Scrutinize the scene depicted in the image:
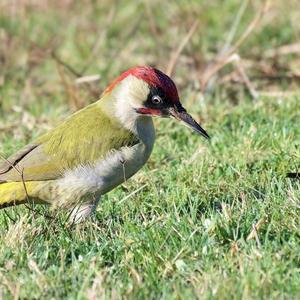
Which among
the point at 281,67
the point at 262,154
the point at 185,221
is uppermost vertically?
the point at 185,221

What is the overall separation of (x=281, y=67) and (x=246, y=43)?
789 millimetres

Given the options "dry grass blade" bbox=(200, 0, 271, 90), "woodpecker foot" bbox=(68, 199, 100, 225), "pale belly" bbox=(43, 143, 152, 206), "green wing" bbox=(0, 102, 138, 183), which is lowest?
"dry grass blade" bbox=(200, 0, 271, 90)

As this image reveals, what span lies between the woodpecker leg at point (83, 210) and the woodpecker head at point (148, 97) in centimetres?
44

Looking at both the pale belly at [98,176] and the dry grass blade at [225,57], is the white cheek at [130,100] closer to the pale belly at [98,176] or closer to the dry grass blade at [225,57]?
the pale belly at [98,176]

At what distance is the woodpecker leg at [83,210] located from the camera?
4.23 metres

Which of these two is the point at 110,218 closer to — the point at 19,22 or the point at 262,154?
the point at 262,154

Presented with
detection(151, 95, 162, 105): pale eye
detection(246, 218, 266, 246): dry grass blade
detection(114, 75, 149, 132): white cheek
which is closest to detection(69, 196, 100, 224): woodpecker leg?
detection(114, 75, 149, 132): white cheek

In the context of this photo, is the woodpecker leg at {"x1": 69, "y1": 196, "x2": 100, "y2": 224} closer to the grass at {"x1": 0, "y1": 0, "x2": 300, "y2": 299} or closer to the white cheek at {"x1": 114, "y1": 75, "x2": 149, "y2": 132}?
the grass at {"x1": 0, "y1": 0, "x2": 300, "y2": 299}

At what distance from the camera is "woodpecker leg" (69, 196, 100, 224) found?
423 centimetres

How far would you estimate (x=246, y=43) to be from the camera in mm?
8586

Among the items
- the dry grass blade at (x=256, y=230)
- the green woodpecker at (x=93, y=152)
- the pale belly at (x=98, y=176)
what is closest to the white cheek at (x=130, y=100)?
the green woodpecker at (x=93, y=152)

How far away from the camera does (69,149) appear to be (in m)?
4.38

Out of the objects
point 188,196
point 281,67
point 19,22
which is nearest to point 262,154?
point 188,196

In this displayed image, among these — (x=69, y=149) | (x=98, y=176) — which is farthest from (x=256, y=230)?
(x=69, y=149)
